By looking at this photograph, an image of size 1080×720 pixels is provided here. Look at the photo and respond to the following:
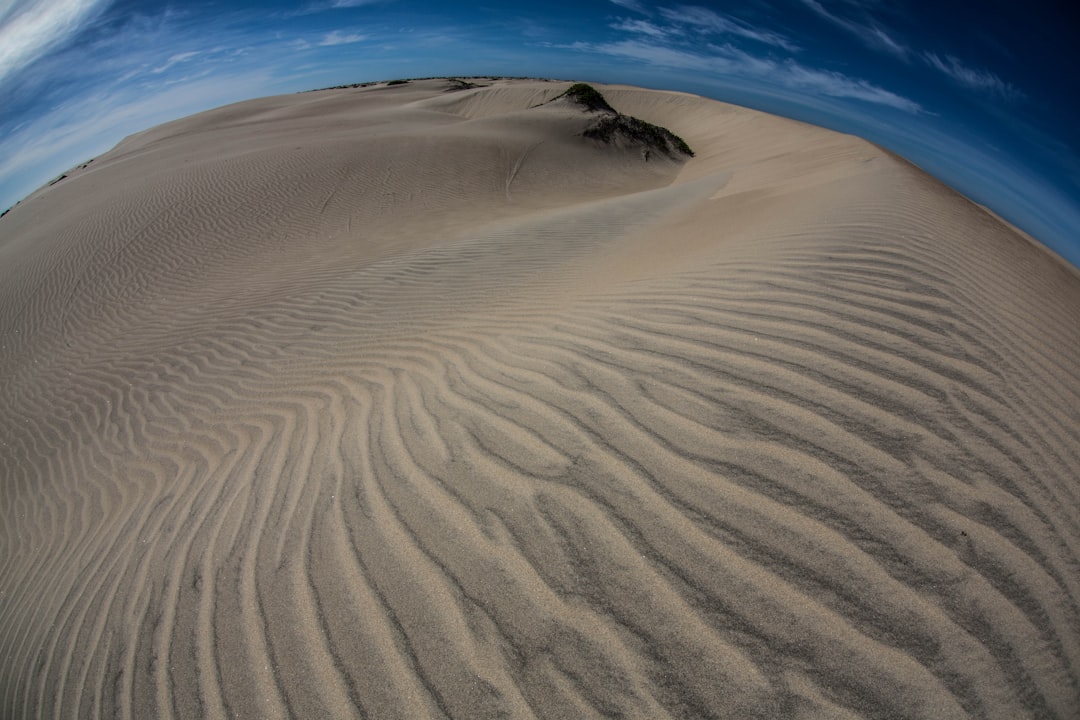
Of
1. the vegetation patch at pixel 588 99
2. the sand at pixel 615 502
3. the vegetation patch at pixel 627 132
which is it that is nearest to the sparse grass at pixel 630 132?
the vegetation patch at pixel 627 132

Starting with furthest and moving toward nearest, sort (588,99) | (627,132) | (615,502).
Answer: (588,99) → (627,132) → (615,502)

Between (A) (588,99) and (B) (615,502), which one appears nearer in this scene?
(B) (615,502)

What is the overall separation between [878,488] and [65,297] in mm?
12632

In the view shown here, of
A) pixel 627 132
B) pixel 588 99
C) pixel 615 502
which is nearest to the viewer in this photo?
pixel 615 502

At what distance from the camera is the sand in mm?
1495

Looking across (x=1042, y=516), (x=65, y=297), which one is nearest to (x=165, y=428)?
(x=1042, y=516)

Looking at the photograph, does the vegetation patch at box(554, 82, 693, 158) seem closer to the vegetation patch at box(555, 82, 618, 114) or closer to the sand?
the vegetation patch at box(555, 82, 618, 114)

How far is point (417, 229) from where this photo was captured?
10.2 meters

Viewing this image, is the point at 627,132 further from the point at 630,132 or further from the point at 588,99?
the point at 588,99

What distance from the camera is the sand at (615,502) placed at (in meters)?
1.50

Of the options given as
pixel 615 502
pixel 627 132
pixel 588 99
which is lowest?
pixel 615 502

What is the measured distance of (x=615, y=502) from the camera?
1929mm

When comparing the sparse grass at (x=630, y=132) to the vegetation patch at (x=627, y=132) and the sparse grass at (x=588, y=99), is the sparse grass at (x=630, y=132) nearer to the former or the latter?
the vegetation patch at (x=627, y=132)

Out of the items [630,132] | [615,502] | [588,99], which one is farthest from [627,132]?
[615,502]
